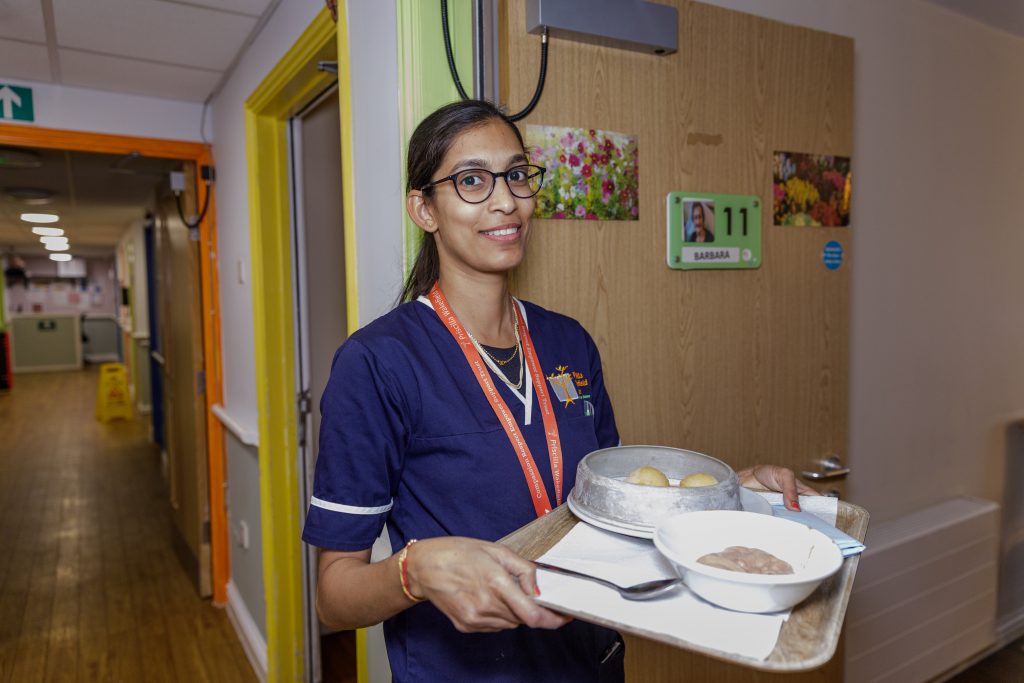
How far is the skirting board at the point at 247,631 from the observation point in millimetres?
2806

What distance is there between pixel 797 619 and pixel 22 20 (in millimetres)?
2756

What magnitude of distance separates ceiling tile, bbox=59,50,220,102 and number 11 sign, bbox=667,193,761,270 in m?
2.20

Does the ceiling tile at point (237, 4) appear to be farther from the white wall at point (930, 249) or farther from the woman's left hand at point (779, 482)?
the woman's left hand at point (779, 482)

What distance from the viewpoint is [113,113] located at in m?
3.10

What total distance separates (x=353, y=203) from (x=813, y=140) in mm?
1163

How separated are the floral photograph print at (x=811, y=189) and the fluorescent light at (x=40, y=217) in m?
7.62

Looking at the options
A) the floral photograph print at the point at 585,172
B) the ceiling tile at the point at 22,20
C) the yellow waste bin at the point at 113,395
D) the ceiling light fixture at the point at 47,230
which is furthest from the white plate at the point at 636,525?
the ceiling light fixture at the point at 47,230

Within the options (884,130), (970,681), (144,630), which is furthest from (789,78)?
(144,630)

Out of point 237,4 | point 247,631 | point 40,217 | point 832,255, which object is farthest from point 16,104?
point 40,217

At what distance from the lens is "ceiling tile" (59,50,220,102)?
2.64 m

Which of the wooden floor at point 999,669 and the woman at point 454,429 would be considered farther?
the wooden floor at point 999,669

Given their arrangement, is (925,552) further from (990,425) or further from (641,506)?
(641,506)

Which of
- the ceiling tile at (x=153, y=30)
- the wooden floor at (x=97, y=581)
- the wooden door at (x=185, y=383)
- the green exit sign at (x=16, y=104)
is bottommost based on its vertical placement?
the wooden floor at (x=97, y=581)

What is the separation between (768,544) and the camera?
790 mm
